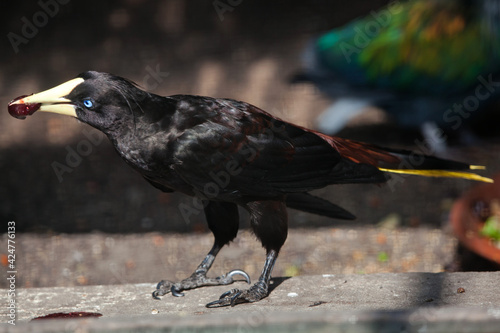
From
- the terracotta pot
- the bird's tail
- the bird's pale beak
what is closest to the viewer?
the bird's pale beak

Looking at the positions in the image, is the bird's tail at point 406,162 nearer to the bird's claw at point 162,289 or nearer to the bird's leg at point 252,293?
the bird's leg at point 252,293

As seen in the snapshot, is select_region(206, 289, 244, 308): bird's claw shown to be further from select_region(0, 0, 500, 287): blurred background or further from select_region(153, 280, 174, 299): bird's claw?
select_region(0, 0, 500, 287): blurred background

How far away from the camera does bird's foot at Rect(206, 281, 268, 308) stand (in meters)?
2.37

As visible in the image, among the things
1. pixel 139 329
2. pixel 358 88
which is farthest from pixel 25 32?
pixel 139 329

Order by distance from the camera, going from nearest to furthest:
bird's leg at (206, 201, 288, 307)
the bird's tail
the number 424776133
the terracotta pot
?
bird's leg at (206, 201, 288, 307)
the bird's tail
the terracotta pot
the number 424776133

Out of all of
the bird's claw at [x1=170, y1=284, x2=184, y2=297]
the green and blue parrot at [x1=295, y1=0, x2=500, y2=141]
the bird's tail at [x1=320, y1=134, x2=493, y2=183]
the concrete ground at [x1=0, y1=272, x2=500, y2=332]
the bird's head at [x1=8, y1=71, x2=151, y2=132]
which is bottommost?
the concrete ground at [x1=0, y1=272, x2=500, y2=332]

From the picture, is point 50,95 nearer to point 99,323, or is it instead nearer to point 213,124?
point 213,124

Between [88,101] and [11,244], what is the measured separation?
82.6 inches

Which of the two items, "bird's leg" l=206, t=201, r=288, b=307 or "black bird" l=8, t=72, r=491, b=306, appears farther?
"bird's leg" l=206, t=201, r=288, b=307

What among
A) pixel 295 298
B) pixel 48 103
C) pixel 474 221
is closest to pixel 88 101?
pixel 48 103

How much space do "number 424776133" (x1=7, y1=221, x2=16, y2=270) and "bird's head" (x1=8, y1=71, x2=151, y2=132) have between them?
187cm

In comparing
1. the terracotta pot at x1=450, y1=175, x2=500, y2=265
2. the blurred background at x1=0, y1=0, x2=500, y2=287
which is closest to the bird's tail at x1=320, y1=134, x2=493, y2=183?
the terracotta pot at x1=450, y1=175, x2=500, y2=265

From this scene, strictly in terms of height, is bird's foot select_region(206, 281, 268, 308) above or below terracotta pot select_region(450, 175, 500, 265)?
below

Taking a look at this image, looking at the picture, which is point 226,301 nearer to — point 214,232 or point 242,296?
point 242,296
